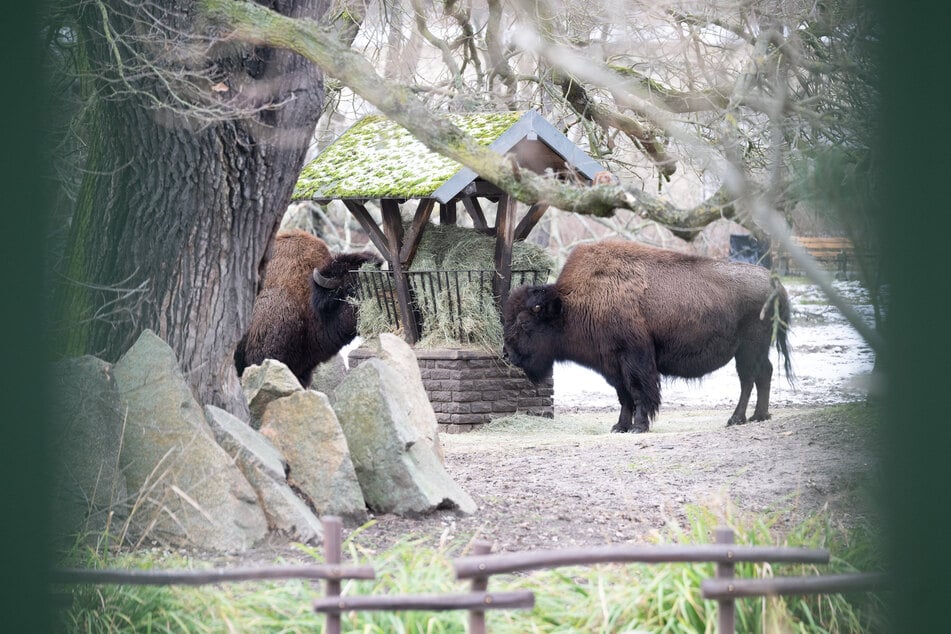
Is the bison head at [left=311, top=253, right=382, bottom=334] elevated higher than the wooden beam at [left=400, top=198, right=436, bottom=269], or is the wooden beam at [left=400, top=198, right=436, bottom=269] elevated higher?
the wooden beam at [left=400, top=198, right=436, bottom=269]

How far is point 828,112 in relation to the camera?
7348mm

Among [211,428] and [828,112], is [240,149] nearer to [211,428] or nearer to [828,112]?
[211,428]

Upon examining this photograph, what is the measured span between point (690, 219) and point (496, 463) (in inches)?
175

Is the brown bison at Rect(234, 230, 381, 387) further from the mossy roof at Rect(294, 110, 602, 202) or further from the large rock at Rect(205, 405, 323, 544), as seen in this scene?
the large rock at Rect(205, 405, 323, 544)

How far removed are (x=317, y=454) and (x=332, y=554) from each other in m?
2.08

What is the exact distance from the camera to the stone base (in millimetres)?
11297

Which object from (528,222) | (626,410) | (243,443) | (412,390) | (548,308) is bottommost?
(626,410)

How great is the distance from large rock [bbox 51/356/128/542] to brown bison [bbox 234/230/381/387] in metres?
5.86

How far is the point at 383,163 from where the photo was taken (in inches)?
464

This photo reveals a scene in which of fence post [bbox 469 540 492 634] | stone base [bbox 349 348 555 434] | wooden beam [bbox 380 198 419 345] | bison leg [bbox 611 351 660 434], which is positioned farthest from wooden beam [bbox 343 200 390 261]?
fence post [bbox 469 540 492 634]

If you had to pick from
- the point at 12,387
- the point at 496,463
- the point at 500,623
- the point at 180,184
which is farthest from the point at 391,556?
the point at 496,463

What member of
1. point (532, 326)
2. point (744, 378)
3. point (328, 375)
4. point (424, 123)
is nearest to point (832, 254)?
point (424, 123)

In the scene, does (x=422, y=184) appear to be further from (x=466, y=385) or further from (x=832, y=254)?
(x=832, y=254)

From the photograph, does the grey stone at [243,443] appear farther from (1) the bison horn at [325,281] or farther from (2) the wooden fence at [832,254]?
(1) the bison horn at [325,281]
